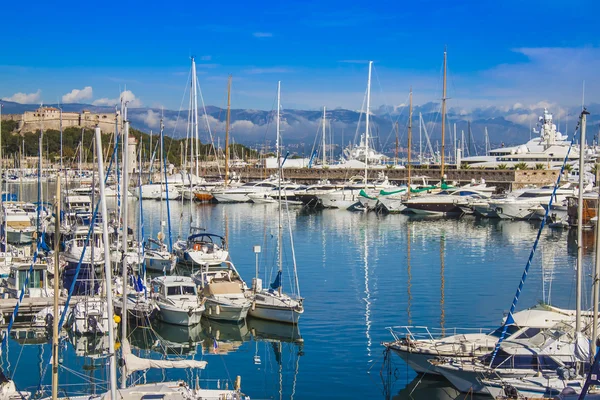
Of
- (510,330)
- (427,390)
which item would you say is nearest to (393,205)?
(510,330)

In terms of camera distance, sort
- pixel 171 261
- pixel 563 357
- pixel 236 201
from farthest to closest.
Answer: pixel 236 201
pixel 171 261
pixel 563 357

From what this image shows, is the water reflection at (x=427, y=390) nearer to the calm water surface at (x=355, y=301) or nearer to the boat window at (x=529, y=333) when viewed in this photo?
the calm water surface at (x=355, y=301)

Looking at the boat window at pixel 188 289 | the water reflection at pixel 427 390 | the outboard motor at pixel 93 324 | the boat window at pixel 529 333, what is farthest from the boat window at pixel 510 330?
the outboard motor at pixel 93 324

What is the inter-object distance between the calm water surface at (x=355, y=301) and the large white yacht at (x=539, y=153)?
3148cm

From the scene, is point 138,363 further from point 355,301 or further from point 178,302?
point 355,301

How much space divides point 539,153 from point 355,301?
2407 inches

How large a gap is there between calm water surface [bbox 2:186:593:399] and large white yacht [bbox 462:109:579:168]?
31484 millimetres

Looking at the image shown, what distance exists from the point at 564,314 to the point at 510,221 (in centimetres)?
3637

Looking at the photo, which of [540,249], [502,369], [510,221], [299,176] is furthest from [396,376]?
[299,176]

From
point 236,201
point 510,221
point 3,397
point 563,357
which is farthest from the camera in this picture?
point 236,201

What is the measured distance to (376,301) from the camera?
84.3ft

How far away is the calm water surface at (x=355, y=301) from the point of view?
58.3 feet

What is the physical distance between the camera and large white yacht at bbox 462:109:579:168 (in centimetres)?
7988

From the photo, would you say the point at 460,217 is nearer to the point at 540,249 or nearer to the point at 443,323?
the point at 540,249
